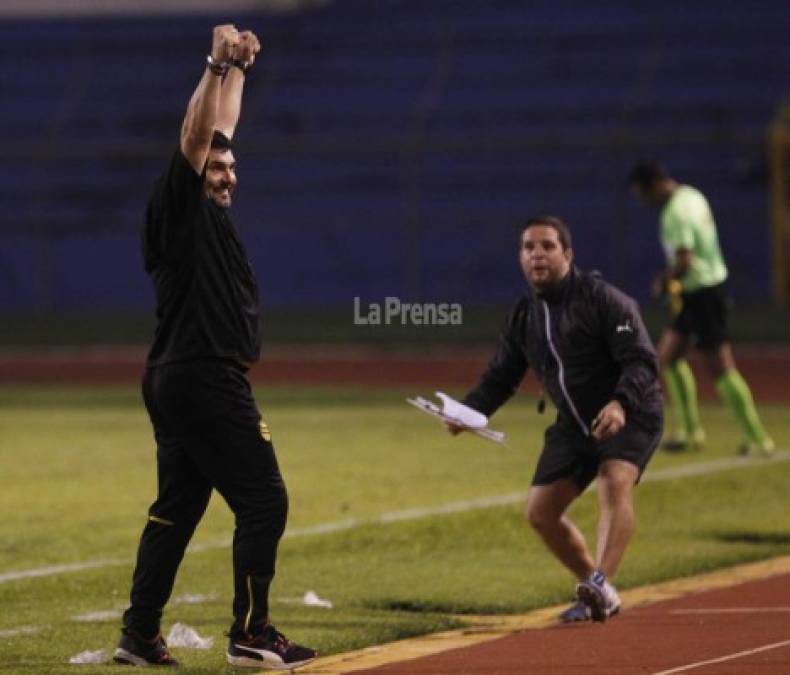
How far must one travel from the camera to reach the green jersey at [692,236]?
682 inches

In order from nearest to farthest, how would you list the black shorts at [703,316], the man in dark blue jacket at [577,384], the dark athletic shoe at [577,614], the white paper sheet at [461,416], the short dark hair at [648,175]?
Answer: 1. the white paper sheet at [461,416]
2. the dark athletic shoe at [577,614]
3. the man in dark blue jacket at [577,384]
4. the short dark hair at [648,175]
5. the black shorts at [703,316]

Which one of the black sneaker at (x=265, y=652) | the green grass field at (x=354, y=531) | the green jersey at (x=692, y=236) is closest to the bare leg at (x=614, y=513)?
the green grass field at (x=354, y=531)

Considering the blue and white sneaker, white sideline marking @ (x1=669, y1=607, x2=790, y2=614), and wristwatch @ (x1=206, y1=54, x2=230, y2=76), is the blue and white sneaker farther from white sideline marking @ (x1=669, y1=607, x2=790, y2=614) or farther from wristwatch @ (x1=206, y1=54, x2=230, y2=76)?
wristwatch @ (x1=206, y1=54, x2=230, y2=76)

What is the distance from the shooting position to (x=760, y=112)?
35.3 m

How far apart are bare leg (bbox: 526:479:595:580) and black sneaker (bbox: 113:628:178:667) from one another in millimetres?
2076

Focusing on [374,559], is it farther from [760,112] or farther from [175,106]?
[175,106]

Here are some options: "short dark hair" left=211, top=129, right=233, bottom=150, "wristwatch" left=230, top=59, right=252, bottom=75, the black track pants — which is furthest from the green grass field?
"wristwatch" left=230, top=59, right=252, bottom=75

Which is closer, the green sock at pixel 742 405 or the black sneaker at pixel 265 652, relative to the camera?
the black sneaker at pixel 265 652

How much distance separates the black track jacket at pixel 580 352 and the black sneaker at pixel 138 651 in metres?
2.14

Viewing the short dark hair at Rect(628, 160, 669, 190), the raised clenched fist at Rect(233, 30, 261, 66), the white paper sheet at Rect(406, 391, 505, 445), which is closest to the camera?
the raised clenched fist at Rect(233, 30, 261, 66)

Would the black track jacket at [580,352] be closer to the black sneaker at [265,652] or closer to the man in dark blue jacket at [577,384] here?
the man in dark blue jacket at [577,384]

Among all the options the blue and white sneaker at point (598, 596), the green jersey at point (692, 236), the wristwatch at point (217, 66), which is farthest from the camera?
the green jersey at point (692, 236)

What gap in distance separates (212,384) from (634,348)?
2.25m

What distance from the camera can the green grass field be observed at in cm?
1015
